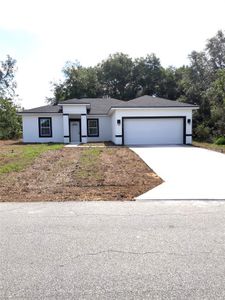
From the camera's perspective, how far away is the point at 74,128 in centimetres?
3022

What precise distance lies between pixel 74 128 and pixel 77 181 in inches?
816

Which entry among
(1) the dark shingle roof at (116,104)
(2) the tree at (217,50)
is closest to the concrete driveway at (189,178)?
(1) the dark shingle roof at (116,104)

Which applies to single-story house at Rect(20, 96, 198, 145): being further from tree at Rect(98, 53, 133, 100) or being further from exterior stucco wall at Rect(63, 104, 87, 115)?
tree at Rect(98, 53, 133, 100)

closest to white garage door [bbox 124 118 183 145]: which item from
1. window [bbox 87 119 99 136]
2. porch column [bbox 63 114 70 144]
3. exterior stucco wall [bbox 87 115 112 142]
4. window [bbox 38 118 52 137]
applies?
exterior stucco wall [bbox 87 115 112 142]

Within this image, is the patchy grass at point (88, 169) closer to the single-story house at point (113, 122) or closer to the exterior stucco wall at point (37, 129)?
the single-story house at point (113, 122)

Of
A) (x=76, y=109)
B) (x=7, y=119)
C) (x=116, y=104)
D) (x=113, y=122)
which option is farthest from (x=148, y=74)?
(x=7, y=119)

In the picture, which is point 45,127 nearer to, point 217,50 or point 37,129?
point 37,129

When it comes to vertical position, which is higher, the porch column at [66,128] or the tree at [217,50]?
the tree at [217,50]


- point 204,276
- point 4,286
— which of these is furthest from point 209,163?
point 4,286

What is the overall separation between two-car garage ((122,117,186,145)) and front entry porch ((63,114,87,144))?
446 centimetres

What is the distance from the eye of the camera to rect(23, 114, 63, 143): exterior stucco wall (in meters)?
29.0

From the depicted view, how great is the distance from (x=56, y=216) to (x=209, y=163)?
342 inches

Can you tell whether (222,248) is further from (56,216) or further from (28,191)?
(28,191)

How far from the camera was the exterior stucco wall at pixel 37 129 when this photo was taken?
95.1 feet
